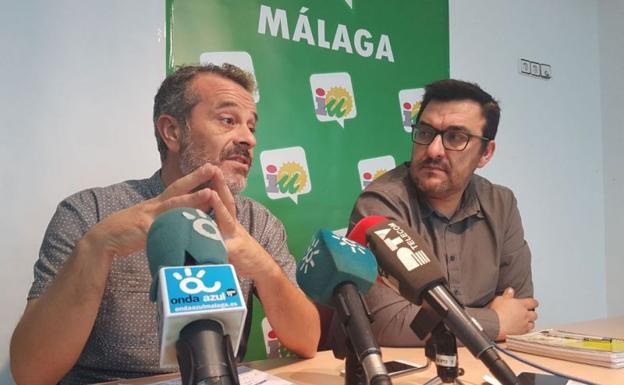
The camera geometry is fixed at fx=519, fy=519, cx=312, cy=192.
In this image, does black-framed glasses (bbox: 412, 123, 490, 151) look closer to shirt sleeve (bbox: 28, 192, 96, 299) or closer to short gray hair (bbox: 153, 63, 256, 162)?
short gray hair (bbox: 153, 63, 256, 162)

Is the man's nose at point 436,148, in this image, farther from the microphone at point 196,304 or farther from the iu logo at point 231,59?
the microphone at point 196,304

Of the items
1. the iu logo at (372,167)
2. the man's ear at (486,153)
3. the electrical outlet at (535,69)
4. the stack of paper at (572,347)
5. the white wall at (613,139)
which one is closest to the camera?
the stack of paper at (572,347)

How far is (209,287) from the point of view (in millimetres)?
517

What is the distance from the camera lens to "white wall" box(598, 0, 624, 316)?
308cm

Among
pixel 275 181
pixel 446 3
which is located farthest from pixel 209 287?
pixel 446 3

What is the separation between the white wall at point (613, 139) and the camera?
308 cm

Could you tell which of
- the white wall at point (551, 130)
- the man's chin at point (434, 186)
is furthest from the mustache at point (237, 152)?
the white wall at point (551, 130)

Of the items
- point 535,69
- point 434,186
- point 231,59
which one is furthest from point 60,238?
point 535,69

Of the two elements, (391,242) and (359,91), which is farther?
(359,91)

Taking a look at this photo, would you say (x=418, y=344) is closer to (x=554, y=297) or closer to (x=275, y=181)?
(x=275, y=181)

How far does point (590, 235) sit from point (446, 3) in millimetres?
1641

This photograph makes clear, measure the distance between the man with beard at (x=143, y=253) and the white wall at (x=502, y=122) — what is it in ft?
0.96

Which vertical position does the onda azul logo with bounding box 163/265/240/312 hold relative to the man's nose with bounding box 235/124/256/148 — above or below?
below

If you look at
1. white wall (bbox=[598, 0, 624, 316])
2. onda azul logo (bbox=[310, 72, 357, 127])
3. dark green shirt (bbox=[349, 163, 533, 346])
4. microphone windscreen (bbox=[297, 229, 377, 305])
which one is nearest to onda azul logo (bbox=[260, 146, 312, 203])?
onda azul logo (bbox=[310, 72, 357, 127])
